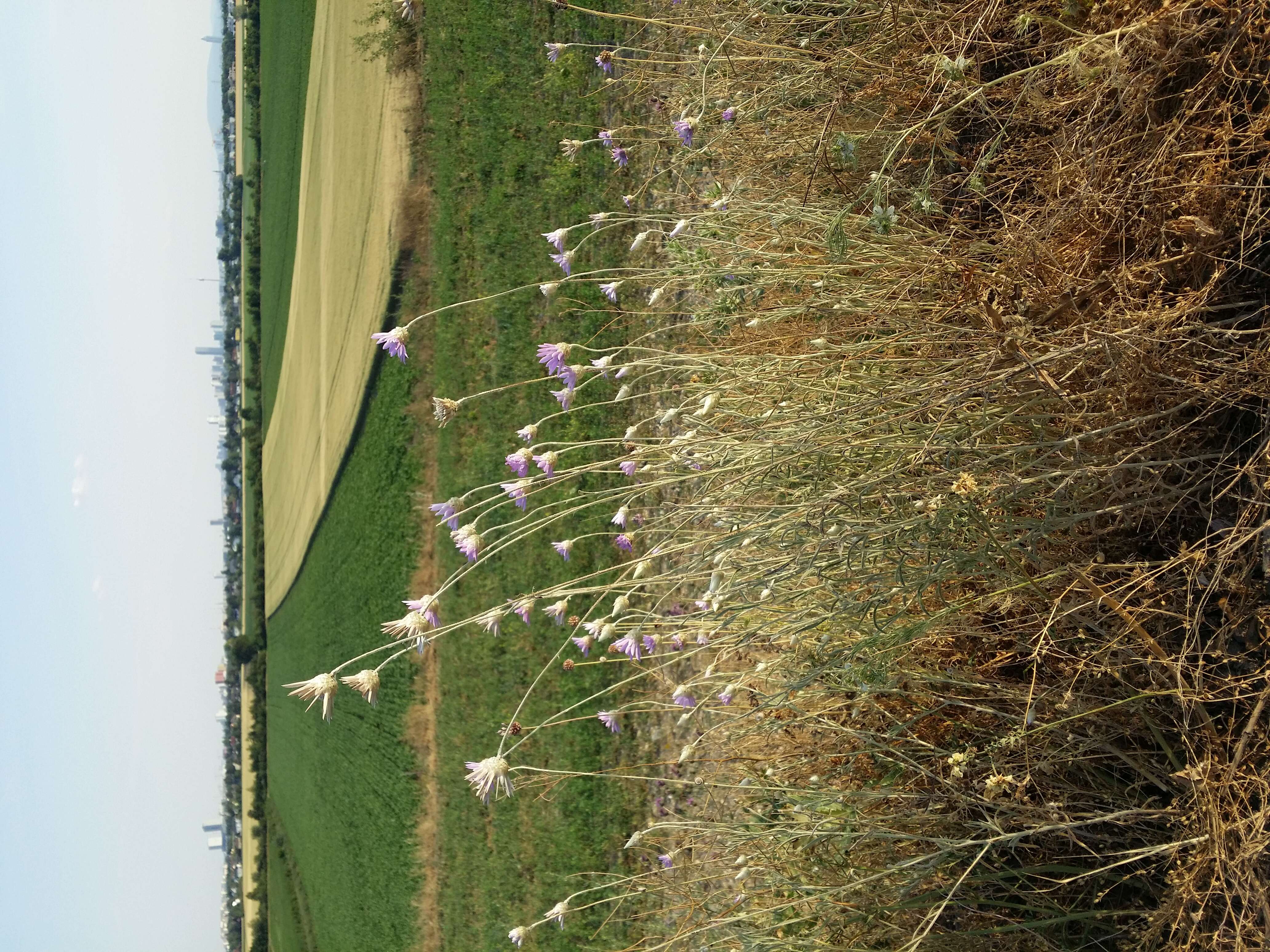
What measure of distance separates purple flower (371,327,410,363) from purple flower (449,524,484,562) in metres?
0.63

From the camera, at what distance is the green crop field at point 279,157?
1855 centimetres

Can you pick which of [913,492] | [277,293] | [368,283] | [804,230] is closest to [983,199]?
[804,230]

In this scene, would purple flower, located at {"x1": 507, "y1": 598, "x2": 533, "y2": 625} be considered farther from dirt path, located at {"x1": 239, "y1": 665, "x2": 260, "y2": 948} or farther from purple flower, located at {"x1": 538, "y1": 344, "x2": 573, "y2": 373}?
dirt path, located at {"x1": 239, "y1": 665, "x2": 260, "y2": 948}

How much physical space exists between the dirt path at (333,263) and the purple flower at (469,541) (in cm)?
797

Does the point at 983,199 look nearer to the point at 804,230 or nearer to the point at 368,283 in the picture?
the point at 804,230

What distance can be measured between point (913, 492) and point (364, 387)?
35.0 ft

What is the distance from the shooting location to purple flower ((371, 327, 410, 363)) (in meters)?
2.66

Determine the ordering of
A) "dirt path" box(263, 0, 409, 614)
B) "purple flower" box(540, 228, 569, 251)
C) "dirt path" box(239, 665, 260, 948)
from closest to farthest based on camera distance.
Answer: "purple flower" box(540, 228, 569, 251) → "dirt path" box(263, 0, 409, 614) → "dirt path" box(239, 665, 260, 948)

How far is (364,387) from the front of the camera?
38.6 ft

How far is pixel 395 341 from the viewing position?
2.74 m

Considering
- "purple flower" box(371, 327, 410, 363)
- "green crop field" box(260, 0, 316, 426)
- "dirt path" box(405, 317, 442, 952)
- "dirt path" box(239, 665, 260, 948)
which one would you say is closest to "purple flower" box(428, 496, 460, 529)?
"purple flower" box(371, 327, 410, 363)

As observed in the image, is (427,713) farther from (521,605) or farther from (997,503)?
(997,503)

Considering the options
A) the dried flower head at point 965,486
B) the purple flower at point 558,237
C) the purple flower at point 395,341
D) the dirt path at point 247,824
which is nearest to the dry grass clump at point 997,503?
the dried flower head at point 965,486

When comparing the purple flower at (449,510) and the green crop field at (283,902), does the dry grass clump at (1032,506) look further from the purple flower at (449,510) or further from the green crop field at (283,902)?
the green crop field at (283,902)
